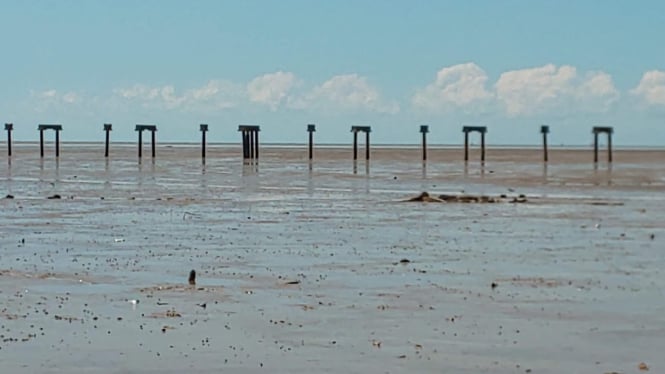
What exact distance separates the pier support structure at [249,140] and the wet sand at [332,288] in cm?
4694

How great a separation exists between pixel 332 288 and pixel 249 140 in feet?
207

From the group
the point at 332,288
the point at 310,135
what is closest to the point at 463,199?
the point at 332,288

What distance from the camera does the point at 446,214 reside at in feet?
85.3

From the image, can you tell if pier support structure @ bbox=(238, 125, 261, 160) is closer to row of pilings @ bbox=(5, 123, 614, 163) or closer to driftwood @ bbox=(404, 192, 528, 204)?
row of pilings @ bbox=(5, 123, 614, 163)

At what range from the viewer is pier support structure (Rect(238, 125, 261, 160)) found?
75.8 meters

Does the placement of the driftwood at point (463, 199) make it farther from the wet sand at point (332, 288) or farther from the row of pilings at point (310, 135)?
the row of pilings at point (310, 135)

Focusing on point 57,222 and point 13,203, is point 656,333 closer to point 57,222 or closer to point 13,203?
point 57,222

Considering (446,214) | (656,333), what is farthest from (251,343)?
(446,214)

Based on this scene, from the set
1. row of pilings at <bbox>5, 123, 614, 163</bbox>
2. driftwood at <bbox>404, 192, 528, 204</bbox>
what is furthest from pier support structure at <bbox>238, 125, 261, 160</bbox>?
driftwood at <bbox>404, 192, 528, 204</bbox>

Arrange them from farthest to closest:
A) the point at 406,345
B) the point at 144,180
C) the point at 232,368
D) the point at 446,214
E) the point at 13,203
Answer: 1. the point at 144,180
2. the point at 13,203
3. the point at 446,214
4. the point at 406,345
5. the point at 232,368

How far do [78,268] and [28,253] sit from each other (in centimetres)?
219

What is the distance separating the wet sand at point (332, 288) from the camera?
10.3 meters

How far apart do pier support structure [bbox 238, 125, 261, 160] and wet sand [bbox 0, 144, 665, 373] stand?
46.9 metres

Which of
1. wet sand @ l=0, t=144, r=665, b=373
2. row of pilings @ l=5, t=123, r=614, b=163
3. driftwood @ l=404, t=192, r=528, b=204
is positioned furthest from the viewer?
row of pilings @ l=5, t=123, r=614, b=163
